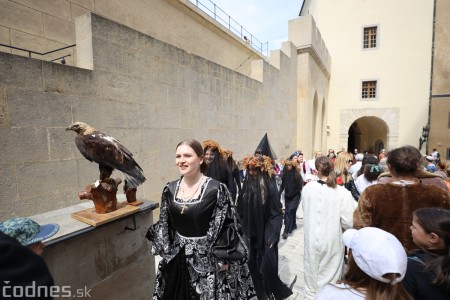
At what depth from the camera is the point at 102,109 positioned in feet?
12.2

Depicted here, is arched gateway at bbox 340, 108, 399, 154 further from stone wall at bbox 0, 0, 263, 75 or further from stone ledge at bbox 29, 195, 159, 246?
stone ledge at bbox 29, 195, 159, 246

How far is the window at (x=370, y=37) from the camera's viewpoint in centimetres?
1739

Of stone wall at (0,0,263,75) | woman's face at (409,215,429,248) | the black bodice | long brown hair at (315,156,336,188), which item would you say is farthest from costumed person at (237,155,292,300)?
stone wall at (0,0,263,75)

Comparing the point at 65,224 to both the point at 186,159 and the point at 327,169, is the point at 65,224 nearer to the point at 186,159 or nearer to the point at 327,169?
the point at 186,159

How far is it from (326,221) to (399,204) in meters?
0.72

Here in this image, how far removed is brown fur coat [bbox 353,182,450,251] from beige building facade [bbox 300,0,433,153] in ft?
59.9

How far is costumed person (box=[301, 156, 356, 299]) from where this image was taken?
2.53 metres

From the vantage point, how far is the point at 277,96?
10406 millimetres

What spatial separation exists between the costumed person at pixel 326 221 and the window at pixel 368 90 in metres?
18.5

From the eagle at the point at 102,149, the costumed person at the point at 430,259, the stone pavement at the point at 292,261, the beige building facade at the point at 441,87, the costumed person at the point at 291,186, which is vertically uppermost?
the beige building facade at the point at 441,87

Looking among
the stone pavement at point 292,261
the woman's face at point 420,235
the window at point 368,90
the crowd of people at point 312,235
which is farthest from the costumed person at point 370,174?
the window at point 368,90

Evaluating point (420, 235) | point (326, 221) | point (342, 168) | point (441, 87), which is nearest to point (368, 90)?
point (441, 87)

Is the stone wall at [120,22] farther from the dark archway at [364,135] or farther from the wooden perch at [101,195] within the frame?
the dark archway at [364,135]

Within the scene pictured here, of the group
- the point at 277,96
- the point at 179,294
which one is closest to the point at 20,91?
the point at 179,294
